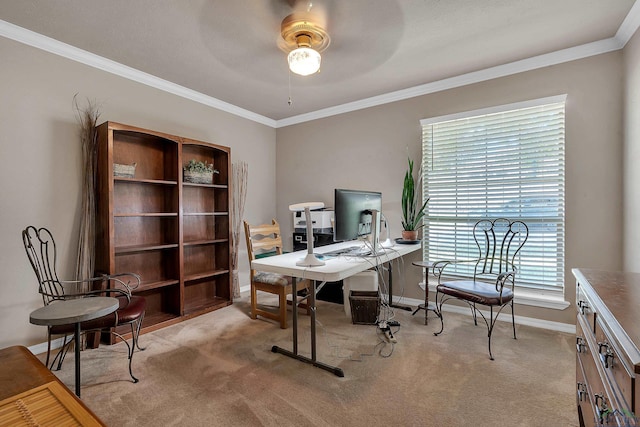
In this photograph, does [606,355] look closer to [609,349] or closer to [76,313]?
[609,349]

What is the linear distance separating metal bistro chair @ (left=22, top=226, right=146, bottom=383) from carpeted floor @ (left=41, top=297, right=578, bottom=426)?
211mm

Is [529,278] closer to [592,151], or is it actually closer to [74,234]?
[592,151]

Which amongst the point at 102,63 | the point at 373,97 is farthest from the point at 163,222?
the point at 373,97

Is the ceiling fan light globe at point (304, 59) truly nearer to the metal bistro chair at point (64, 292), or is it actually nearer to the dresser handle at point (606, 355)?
the metal bistro chair at point (64, 292)

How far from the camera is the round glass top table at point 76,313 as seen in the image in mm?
1572

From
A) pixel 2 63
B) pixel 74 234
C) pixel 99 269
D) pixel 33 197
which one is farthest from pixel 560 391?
pixel 2 63

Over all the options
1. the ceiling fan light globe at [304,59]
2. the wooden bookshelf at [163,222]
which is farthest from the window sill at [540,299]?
the wooden bookshelf at [163,222]

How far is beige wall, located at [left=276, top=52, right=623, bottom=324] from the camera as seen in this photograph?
8.11 ft

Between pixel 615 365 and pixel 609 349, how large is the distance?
56 mm

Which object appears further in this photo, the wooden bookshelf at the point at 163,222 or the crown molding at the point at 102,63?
the wooden bookshelf at the point at 163,222

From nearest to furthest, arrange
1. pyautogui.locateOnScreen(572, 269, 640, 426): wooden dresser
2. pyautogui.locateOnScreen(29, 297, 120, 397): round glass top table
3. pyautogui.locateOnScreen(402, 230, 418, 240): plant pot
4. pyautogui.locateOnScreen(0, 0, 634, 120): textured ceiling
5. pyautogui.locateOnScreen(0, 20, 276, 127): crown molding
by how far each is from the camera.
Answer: pyautogui.locateOnScreen(572, 269, 640, 426): wooden dresser < pyautogui.locateOnScreen(29, 297, 120, 397): round glass top table < pyautogui.locateOnScreen(0, 0, 634, 120): textured ceiling < pyautogui.locateOnScreen(0, 20, 276, 127): crown molding < pyautogui.locateOnScreen(402, 230, 418, 240): plant pot

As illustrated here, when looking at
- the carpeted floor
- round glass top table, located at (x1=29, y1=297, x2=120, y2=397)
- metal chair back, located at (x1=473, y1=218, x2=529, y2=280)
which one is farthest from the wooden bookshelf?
metal chair back, located at (x1=473, y1=218, x2=529, y2=280)

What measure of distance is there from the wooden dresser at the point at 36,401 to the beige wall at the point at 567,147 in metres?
3.12

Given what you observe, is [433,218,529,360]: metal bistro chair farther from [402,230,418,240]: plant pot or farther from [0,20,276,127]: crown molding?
[0,20,276,127]: crown molding
